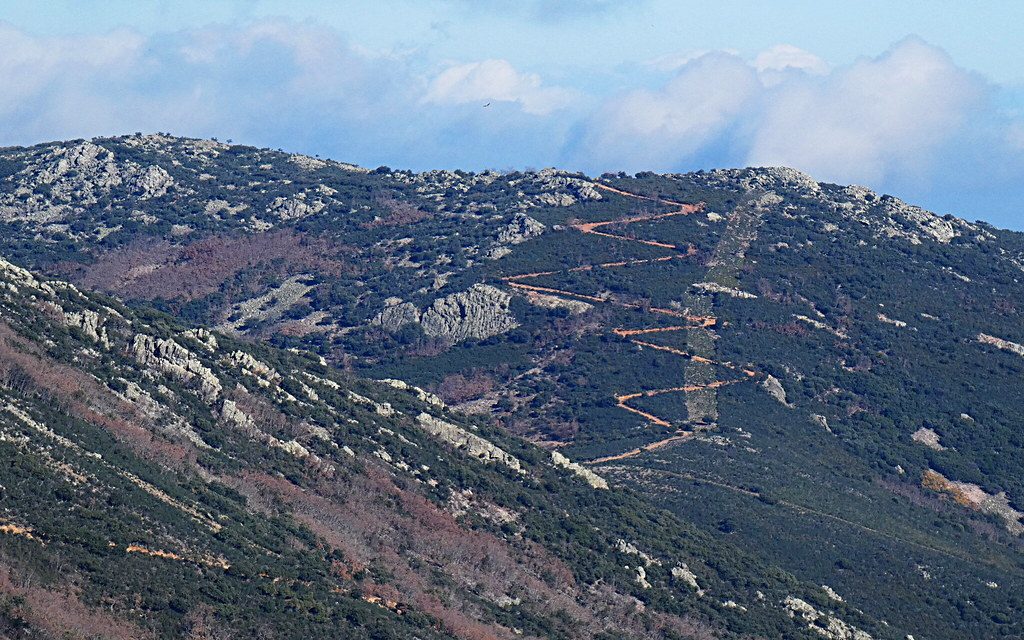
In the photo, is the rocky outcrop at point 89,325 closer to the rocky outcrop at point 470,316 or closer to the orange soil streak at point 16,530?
the orange soil streak at point 16,530

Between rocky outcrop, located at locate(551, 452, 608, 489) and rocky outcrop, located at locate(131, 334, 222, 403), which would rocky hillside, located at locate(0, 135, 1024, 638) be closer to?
rocky outcrop, located at locate(131, 334, 222, 403)

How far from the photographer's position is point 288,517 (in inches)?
3590

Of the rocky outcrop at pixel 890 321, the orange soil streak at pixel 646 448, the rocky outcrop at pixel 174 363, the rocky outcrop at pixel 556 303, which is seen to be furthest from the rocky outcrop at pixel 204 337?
the rocky outcrop at pixel 890 321

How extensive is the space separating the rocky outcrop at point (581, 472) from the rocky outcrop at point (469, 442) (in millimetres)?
4083

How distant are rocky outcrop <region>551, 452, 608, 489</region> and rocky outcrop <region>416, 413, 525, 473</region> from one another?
13.4 ft

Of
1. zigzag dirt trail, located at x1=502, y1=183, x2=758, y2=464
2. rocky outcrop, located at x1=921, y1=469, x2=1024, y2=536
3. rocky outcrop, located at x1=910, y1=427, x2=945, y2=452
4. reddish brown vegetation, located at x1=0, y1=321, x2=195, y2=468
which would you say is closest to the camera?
reddish brown vegetation, located at x1=0, y1=321, x2=195, y2=468

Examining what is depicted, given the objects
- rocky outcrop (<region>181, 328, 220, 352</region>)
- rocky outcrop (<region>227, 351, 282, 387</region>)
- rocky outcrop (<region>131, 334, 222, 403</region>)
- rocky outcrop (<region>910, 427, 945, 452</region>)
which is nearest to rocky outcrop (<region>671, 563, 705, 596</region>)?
rocky outcrop (<region>227, 351, 282, 387</region>)

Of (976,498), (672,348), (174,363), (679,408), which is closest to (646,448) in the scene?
(679,408)

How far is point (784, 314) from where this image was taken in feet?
600

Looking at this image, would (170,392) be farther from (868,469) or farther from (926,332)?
(926,332)

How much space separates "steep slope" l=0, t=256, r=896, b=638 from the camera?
73125 mm

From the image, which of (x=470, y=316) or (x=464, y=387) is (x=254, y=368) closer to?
(x=464, y=387)

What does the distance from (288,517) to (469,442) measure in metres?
26.5

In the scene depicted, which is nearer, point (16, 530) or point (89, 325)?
point (16, 530)
